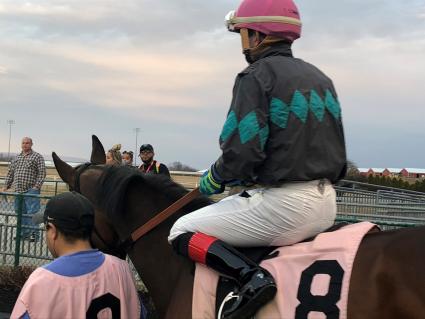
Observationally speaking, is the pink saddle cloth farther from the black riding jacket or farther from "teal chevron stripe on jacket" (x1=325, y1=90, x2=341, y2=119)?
"teal chevron stripe on jacket" (x1=325, y1=90, x2=341, y2=119)

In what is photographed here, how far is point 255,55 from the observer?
2875 millimetres

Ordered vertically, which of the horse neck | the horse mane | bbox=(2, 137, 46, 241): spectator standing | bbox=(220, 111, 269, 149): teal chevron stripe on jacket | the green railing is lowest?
the green railing

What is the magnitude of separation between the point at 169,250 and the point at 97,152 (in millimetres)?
1111

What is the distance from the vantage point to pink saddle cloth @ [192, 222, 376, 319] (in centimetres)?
240

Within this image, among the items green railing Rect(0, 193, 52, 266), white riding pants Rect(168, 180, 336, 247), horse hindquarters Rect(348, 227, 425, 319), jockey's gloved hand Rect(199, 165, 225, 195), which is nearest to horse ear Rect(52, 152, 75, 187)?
jockey's gloved hand Rect(199, 165, 225, 195)

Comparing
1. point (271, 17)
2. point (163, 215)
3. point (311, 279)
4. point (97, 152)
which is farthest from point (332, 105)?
point (97, 152)

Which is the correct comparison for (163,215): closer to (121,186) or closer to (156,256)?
(156,256)

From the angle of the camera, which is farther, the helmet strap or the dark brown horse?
Answer: the helmet strap

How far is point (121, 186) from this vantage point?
343cm

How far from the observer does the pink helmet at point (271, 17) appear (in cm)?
277

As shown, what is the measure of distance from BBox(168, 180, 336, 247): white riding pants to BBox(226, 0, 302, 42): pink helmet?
80 centimetres

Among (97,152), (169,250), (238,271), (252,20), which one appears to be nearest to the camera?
(238,271)

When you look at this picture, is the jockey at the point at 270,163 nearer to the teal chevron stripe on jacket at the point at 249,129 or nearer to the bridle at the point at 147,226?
the teal chevron stripe on jacket at the point at 249,129

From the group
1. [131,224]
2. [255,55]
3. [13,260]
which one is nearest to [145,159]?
[13,260]
